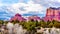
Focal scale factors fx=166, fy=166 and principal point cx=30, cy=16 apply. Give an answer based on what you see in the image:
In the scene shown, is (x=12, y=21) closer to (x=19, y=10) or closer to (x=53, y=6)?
(x=19, y=10)

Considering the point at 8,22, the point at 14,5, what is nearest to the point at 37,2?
the point at 14,5

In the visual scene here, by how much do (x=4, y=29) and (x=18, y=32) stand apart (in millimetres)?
338

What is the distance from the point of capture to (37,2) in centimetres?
402

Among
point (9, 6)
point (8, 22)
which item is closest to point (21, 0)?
point (9, 6)

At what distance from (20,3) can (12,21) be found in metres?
0.48

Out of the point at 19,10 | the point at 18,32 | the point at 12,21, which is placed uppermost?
the point at 19,10

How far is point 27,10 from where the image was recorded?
4.07 metres

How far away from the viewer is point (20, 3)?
158 inches

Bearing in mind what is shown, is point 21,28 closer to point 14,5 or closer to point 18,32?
point 18,32

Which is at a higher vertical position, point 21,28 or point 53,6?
point 53,6

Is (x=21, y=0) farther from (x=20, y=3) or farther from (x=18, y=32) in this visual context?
(x=18, y=32)

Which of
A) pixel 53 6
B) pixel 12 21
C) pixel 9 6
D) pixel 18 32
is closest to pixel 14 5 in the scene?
pixel 9 6

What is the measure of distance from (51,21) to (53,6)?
0.37 metres

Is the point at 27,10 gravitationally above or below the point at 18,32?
above
